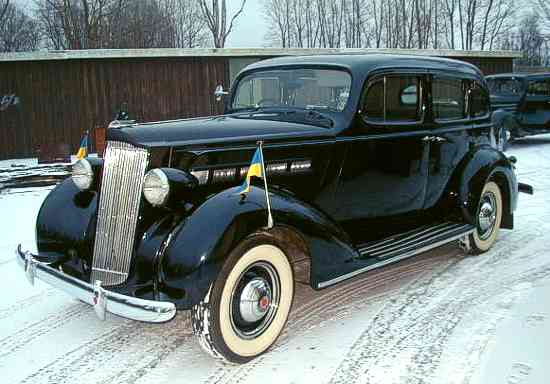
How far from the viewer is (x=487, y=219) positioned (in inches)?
208

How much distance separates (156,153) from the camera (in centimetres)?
327

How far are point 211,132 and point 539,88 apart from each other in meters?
12.7

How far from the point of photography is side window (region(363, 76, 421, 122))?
428cm

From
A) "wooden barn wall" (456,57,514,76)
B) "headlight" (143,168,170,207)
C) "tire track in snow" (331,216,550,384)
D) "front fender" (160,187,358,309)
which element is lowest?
"tire track in snow" (331,216,550,384)

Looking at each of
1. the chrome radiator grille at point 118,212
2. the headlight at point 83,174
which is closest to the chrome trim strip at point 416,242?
the chrome radiator grille at point 118,212

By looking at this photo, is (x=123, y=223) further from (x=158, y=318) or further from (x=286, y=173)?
(x=286, y=173)

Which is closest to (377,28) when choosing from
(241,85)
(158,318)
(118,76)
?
(118,76)

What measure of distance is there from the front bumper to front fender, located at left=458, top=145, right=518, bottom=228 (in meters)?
3.28

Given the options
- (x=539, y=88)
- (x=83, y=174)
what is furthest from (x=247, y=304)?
(x=539, y=88)

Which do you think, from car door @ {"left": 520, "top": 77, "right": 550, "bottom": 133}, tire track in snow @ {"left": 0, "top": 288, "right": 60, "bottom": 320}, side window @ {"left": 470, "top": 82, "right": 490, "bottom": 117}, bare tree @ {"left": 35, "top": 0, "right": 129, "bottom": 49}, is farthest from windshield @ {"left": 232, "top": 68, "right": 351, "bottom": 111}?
bare tree @ {"left": 35, "top": 0, "right": 129, "bottom": 49}

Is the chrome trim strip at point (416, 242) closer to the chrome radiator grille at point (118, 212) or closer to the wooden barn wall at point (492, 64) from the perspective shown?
the chrome radiator grille at point (118, 212)

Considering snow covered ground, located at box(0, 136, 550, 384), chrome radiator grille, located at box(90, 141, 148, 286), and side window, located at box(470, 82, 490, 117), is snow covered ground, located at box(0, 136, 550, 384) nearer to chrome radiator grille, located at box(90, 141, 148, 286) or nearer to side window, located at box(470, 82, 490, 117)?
chrome radiator grille, located at box(90, 141, 148, 286)

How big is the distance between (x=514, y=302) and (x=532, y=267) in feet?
3.15

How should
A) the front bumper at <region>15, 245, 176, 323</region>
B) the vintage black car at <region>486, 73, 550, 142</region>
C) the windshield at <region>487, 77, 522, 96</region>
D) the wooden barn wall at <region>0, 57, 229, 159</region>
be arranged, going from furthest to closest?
the wooden barn wall at <region>0, 57, 229, 159</region>, the windshield at <region>487, 77, 522, 96</region>, the vintage black car at <region>486, 73, 550, 142</region>, the front bumper at <region>15, 245, 176, 323</region>
